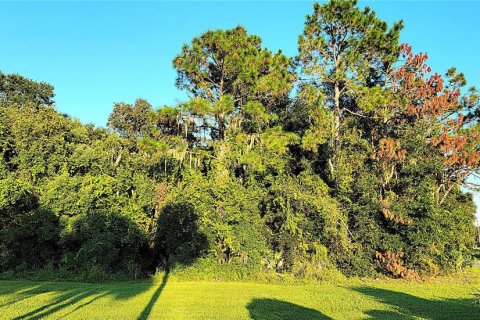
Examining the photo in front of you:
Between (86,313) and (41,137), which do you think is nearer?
(86,313)

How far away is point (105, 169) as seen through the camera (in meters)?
18.8

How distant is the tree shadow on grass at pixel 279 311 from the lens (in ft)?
28.8

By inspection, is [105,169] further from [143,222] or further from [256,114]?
[256,114]

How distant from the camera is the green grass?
886 cm

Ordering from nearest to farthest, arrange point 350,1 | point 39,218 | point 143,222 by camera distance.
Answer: point 39,218 < point 143,222 < point 350,1

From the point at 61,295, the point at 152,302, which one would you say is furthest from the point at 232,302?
the point at 61,295

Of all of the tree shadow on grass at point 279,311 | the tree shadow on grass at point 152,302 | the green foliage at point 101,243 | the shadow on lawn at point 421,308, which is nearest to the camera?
the tree shadow on grass at point 152,302

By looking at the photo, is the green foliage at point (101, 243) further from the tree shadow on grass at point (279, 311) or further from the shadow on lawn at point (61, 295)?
the tree shadow on grass at point (279, 311)

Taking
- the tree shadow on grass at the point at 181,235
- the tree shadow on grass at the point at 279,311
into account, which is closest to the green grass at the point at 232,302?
the tree shadow on grass at the point at 279,311

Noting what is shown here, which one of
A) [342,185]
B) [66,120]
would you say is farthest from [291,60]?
[66,120]

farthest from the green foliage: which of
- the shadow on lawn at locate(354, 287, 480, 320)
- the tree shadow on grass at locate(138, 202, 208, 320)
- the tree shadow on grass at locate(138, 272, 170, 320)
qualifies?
the shadow on lawn at locate(354, 287, 480, 320)

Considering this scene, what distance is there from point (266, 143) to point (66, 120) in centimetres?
1066

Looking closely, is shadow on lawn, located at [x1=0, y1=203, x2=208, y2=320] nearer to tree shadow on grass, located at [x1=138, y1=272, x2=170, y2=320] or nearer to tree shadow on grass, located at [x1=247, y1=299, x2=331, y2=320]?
tree shadow on grass, located at [x1=138, y1=272, x2=170, y2=320]

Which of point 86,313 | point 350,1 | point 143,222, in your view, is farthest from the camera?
point 350,1
